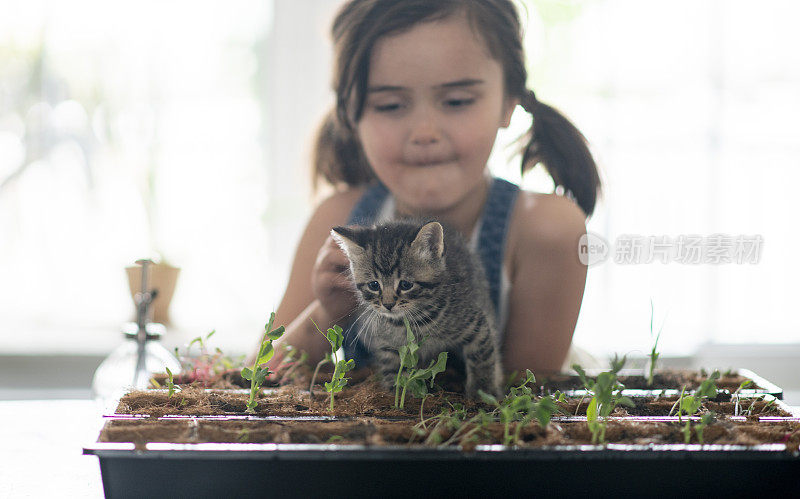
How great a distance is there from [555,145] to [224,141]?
5.55ft

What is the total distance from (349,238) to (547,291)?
479mm

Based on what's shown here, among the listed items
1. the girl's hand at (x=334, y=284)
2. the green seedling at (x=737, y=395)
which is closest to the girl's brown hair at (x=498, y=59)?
the girl's hand at (x=334, y=284)

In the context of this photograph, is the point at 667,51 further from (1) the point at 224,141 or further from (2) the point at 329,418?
(2) the point at 329,418

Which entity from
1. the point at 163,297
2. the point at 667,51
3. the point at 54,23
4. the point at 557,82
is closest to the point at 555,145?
the point at 163,297

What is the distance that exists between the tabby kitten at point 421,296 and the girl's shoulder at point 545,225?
10.3 inches

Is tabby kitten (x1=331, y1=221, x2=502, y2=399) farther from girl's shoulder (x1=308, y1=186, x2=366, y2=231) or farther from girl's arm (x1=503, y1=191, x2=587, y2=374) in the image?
girl's shoulder (x1=308, y1=186, x2=366, y2=231)

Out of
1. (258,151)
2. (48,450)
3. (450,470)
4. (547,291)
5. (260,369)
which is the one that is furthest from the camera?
(258,151)

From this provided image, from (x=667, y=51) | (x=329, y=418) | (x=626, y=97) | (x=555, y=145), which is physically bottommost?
(x=329, y=418)

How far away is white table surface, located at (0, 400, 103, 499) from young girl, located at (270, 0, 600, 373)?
1.13 feet

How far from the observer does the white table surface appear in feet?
2.89

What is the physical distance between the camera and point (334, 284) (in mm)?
1111

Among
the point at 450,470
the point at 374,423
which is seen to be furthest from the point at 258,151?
the point at 450,470

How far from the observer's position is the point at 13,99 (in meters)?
2.60

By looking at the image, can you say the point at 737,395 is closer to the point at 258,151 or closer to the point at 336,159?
the point at 336,159
